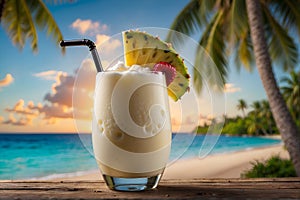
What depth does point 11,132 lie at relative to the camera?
2536 cm

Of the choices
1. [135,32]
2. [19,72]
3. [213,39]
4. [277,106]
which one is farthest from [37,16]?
[19,72]

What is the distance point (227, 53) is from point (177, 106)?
7527 millimetres

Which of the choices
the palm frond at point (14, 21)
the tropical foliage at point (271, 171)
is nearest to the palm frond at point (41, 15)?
the palm frond at point (14, 21)

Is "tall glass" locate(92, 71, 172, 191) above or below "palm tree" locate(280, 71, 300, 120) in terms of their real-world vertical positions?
below

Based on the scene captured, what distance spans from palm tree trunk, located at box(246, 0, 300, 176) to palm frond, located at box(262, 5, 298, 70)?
2.44m

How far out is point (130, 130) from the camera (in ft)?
3.04

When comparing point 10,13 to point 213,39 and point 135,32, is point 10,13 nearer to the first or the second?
point 213,39

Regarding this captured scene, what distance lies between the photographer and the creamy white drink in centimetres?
93

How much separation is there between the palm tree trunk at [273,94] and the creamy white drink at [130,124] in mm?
4559

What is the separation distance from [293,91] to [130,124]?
21364mm

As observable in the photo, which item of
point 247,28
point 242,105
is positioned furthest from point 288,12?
point 242,105

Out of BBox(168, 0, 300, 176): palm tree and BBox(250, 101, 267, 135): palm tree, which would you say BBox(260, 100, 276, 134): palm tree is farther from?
BBox(168, 0, 300, 176): palm tree

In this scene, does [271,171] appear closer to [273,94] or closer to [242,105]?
[273,94]

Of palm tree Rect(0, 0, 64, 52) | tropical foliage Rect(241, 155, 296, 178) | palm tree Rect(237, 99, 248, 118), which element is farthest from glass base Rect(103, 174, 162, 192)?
palm tree Rect(237, 99, 248, 118)
